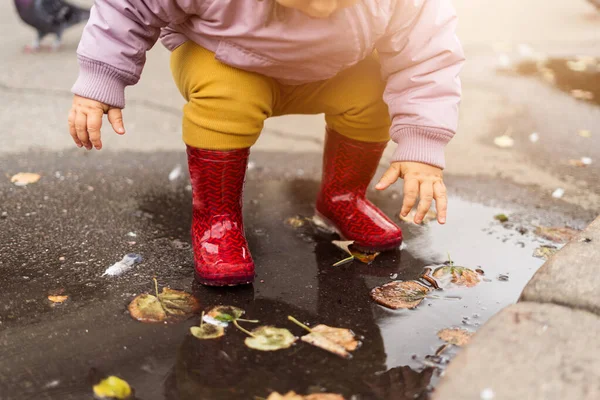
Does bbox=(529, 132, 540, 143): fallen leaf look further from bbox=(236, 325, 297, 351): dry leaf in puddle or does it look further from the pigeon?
the pigeon

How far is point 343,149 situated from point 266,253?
1.23 ft

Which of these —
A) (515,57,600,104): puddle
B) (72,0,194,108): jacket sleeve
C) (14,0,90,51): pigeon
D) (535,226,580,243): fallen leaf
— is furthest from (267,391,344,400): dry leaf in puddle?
(14,0,90,51): pigeon

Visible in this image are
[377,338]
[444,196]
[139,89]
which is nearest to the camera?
[377,338]

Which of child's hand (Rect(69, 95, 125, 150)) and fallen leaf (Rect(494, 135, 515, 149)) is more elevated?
child's hand (Rect(69, 95, 125, 150))

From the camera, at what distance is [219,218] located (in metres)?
1.78

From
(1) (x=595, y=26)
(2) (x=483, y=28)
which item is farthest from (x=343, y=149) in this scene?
(1) (x=595, y=26)

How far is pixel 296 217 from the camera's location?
216 centimetres

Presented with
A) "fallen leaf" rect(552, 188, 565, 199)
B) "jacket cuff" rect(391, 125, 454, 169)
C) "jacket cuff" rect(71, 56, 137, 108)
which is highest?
"jacket cuff" rect(71, 56, 137, 108)

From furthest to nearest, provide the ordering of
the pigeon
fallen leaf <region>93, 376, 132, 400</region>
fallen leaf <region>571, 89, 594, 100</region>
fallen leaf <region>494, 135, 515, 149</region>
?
the pigeon, fallen leaf <region>571, 89, 594, 100</region>, fallen leaf <region>494, 135, 515, 149</region>, fallen leaf <region>93, 376, 132, 400</region>

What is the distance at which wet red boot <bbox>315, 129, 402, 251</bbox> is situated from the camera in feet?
6.40

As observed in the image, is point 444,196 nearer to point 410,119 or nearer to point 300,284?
point 410,119

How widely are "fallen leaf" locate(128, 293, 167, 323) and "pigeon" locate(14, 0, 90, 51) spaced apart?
2899 millimetres

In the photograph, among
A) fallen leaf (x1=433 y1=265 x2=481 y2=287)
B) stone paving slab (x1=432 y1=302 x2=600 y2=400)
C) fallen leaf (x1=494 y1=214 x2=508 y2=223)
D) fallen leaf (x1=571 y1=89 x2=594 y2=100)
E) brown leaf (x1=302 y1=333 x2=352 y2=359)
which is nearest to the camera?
stone paving slab (x1=432 y1=302 x2=600 y2=400)

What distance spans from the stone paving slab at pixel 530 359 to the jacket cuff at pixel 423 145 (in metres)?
0.53
